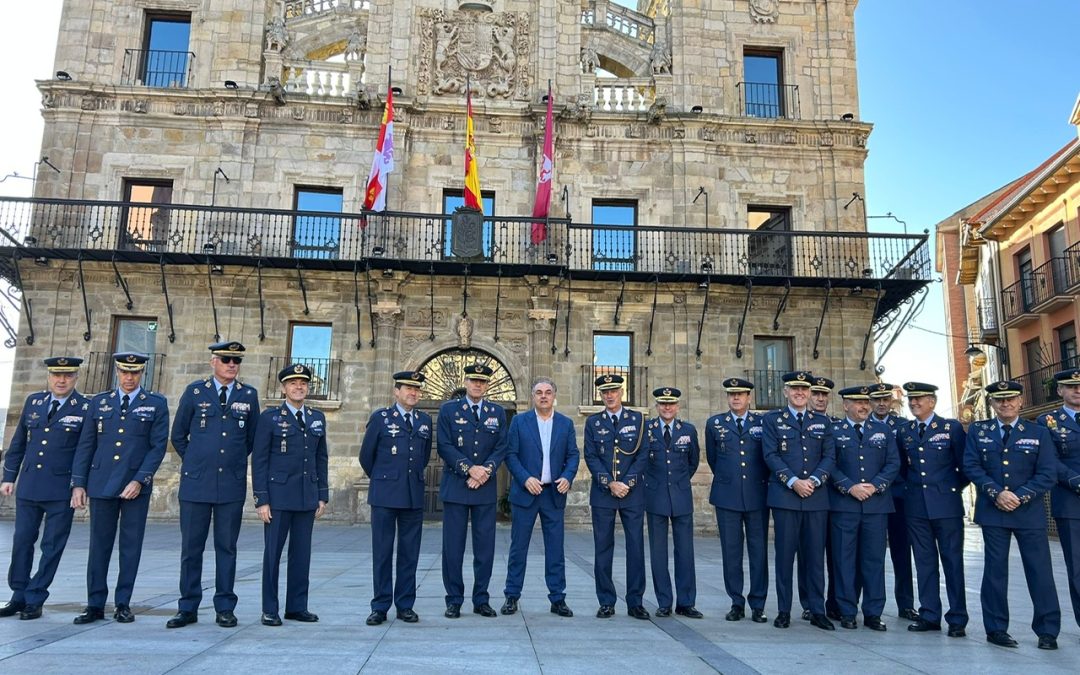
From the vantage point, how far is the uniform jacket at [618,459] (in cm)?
650

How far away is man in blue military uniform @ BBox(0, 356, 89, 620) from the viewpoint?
579 cm

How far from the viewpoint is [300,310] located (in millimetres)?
16359

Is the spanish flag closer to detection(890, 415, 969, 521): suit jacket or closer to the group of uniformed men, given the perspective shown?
the group of uniformed men

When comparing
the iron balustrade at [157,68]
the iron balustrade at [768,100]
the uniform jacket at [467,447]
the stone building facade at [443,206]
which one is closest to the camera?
the uniform jacket at [467,447]

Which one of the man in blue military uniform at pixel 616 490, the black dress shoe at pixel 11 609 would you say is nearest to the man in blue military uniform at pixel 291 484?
the black dress shoe at pixel 11 609

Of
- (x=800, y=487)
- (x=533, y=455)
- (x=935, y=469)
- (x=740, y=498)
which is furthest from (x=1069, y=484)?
(x=533, y=455)

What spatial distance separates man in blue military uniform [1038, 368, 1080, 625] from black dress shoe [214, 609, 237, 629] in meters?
6.02

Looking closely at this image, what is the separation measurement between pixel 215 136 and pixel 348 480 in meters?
8.03

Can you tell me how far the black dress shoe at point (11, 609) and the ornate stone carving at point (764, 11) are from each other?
61.0ft

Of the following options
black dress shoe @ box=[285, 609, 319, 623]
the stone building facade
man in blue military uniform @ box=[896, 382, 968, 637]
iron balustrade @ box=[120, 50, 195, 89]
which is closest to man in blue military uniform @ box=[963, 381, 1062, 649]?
man in blue military uniform @ box=[896, 382, 968, 637]

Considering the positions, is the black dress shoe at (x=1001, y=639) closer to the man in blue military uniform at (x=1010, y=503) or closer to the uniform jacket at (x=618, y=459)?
the man in blue military uniform at (x=1010, y=503)

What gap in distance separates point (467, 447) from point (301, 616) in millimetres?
1780

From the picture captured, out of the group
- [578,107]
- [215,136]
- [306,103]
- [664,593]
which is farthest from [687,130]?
[664,593]

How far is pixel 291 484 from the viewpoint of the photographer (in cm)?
589
